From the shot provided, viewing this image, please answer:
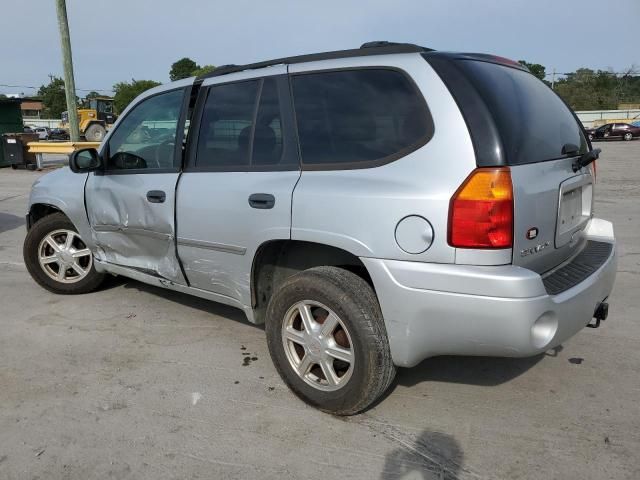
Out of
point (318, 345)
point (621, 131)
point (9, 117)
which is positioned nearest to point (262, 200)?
point (318, 345)

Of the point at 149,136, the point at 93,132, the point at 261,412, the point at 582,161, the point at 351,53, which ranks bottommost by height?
the point at 261,412

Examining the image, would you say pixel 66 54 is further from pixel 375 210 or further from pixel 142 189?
pixel 375 210

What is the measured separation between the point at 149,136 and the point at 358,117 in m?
1.90

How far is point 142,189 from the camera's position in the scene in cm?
373

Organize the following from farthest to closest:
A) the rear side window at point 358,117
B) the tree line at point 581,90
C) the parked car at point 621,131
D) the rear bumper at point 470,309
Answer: the tree line at point 581,90
the parked car at point 621,131
the rear side window at point 358,117
the rear bumper at point 470,309

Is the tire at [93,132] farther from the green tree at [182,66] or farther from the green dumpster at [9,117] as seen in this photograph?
the green tree at [182,66]

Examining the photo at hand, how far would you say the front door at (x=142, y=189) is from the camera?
3.61 m

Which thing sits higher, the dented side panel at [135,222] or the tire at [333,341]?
the dented side panel at [135,222]

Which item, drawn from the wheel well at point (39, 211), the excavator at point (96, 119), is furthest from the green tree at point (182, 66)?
the wheel well at point (39, 211)

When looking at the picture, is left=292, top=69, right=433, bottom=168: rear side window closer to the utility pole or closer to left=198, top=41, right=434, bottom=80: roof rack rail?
left=198, top=41, right=434, bottom=80: roof rack rail

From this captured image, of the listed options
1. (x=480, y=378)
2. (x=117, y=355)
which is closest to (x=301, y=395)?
(x=480, y=378)

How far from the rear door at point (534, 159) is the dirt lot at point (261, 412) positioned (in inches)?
33.3

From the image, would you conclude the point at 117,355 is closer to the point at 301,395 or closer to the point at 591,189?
the point at 301,395

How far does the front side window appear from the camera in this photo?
3.67 meters
